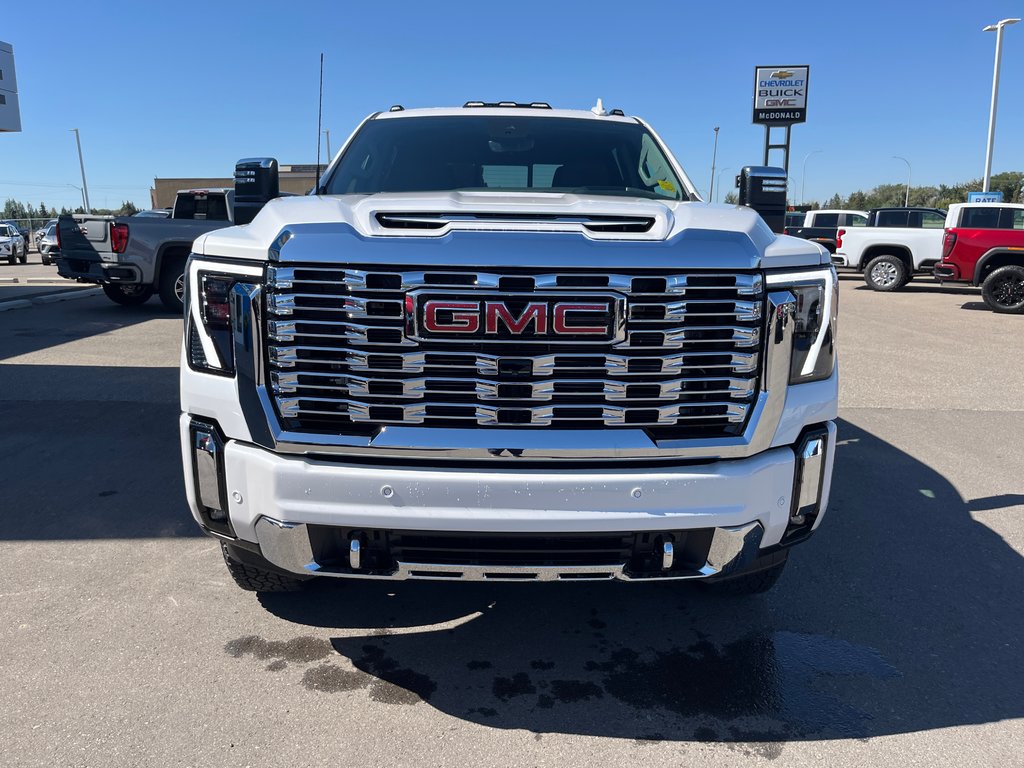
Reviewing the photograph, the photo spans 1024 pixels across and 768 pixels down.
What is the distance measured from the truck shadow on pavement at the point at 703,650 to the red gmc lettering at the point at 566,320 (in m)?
1.26

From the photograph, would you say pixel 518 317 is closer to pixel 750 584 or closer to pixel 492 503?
pixel 492 503

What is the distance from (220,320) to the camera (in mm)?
2523

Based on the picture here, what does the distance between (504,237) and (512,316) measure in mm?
239

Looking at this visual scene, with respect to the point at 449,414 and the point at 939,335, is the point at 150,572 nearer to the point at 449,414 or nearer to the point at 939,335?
A: the point at 449,414

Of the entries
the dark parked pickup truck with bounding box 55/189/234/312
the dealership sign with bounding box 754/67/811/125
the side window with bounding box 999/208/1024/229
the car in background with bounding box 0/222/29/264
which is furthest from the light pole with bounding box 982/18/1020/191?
the car in background with bounding box 0/222/29/264

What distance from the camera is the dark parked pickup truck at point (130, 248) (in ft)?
39.4

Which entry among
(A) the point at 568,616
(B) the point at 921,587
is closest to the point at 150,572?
(A) the point at 568,616

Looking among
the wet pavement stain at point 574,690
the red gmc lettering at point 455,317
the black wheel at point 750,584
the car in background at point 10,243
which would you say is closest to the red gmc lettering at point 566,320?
the red gmc lettering at point 455,317

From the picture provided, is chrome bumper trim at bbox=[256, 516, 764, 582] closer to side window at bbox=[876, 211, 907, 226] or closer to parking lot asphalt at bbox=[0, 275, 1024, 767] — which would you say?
parking lot asphalt at bbox=[0, 275, 1024, 767]

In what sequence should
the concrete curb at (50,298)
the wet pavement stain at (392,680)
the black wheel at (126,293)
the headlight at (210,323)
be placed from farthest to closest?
the concrete curb at (50,298), the black wheel at (126,293), the wet pavement stain at (392,680), the headlight at (210,323)

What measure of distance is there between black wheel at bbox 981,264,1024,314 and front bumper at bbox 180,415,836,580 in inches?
598

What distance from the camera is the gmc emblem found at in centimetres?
235

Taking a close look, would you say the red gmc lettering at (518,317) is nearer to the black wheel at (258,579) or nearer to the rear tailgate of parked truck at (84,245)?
the black wheel at (258,579)

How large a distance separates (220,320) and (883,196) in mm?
101068
